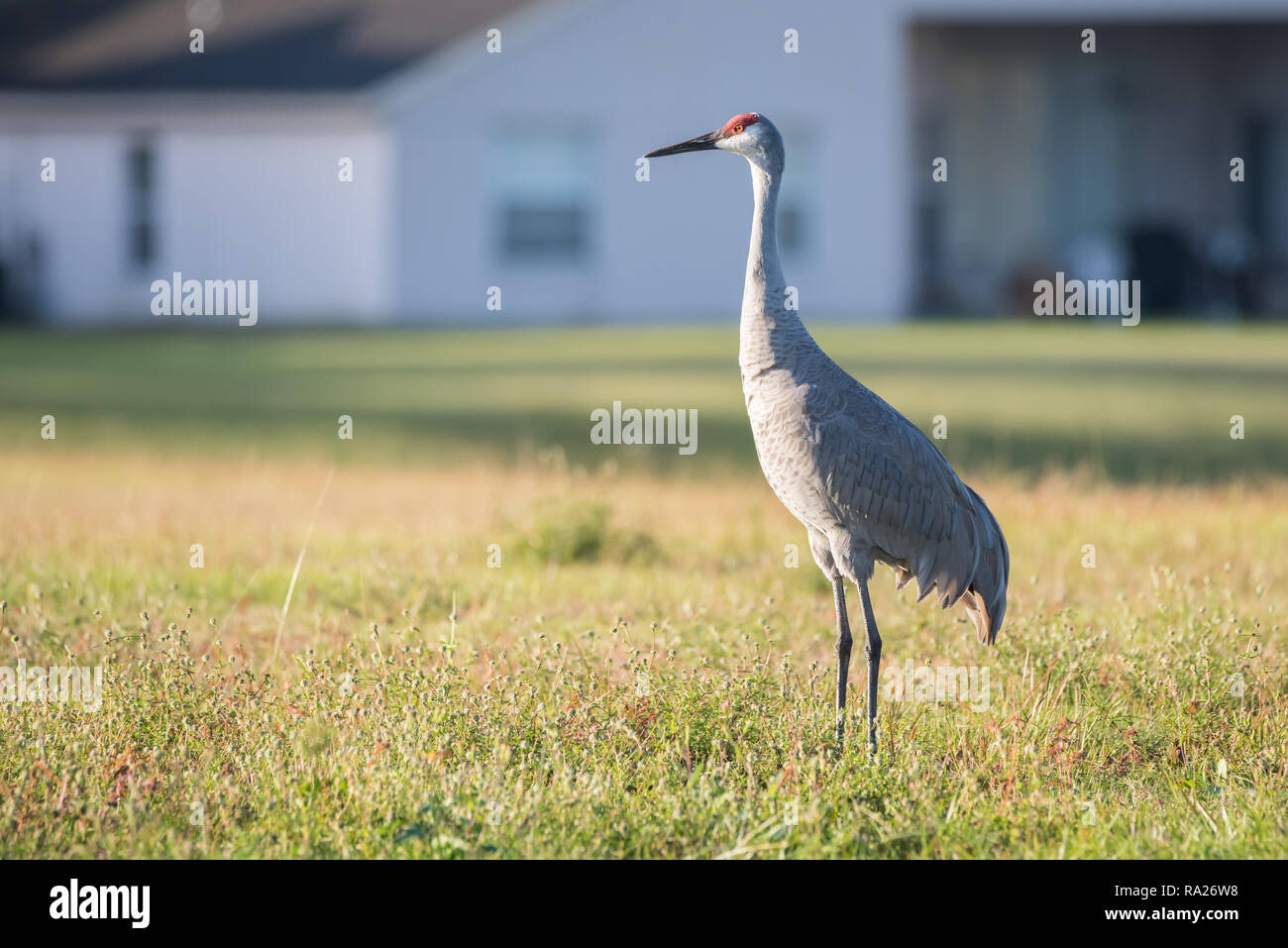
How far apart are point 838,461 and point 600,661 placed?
141cm

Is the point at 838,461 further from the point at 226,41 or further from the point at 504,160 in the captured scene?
the point at 226,41

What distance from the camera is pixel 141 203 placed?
2744 cm

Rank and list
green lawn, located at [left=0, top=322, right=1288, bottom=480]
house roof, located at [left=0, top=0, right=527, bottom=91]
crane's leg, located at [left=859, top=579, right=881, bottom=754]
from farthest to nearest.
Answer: house roof, located at [left=0, top=0, right=527, bottom=91] → green lawn, located at [left=0, top=322, right=1288, bottom=480] → crane's leg, located at [left=859, top=579, right=881, bottom=754]

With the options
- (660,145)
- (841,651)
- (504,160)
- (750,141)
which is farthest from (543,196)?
(841,651)

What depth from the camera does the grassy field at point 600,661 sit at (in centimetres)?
458

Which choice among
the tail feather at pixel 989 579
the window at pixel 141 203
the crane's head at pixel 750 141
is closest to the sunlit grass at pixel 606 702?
the tail feather at pixel 989 579

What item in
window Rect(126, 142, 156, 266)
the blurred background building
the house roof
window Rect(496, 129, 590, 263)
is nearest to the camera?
the blurred background building

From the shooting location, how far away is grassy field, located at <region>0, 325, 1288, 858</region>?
→ 458 cm

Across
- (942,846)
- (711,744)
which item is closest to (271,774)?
(711,744)

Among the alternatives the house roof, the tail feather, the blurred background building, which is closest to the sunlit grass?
the tail feather

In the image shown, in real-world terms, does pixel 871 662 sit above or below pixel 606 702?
above

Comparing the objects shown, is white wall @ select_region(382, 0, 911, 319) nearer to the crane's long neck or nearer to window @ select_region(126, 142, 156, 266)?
window @ select_region(126, 142, 156, 266)

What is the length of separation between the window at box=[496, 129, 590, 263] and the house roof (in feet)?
6.78

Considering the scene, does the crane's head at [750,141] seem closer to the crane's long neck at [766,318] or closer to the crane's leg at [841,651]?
the crane's long neck at [766,318]
